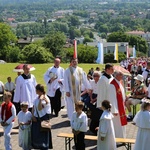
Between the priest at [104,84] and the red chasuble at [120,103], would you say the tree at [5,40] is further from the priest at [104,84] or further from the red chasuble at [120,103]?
the red chasuble at [120,103]

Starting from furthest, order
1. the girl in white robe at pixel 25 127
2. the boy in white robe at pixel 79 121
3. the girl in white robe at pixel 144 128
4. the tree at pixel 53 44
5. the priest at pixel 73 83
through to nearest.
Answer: the tree at pixel 53 44 → the priest at pixel 73 83 → the girl in white robe at pixel 25 127 → the boy in white robe at pixel 79 121 → the girl in white robe at pixel 144 128

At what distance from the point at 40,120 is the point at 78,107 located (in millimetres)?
940

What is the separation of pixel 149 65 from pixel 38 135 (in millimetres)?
7745

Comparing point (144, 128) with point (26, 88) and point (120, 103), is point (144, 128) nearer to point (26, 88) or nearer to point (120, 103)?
point (120, 103)

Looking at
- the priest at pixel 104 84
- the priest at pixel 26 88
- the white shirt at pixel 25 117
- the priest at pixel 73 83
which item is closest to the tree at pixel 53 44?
the priest at pixel 73 83

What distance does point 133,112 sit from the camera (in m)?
13.0

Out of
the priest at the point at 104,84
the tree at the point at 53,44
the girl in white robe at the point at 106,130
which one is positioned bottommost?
the tree at the point at 53,44

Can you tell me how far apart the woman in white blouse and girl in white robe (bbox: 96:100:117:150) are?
1.20 m

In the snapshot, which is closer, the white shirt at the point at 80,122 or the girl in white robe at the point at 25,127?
the white shirt at the point at 80,122

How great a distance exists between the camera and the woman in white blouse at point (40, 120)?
30.0 ft

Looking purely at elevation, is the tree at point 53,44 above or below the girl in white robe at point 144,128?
below

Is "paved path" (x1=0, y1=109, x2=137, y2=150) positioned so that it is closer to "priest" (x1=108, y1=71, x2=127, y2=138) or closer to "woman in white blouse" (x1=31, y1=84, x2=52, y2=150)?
"priest" (x1=108, y1=71, x2=127, y2=138)

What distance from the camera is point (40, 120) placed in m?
9.21

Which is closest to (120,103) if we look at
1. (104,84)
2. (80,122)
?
(104,84)
